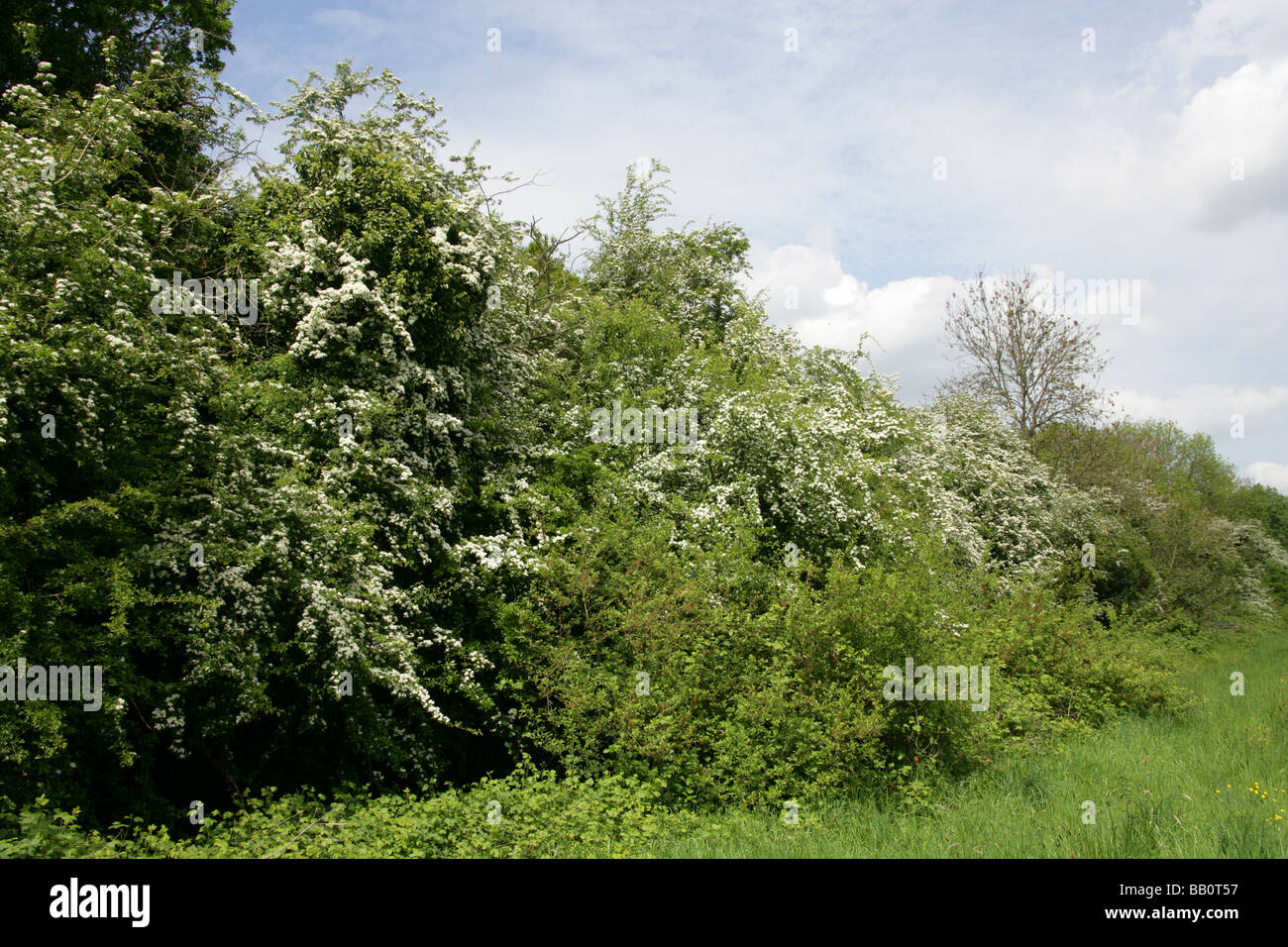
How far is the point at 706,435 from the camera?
1419 centimetres

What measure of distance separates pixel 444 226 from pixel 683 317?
9922mm

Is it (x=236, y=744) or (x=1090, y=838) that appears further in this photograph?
(x=236, y=744)

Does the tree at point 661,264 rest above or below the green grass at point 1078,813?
above

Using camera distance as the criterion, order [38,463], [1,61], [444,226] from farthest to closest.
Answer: [1,61] → [444,226] → [38,463]

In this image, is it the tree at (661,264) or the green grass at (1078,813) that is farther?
the tree at (661,264)

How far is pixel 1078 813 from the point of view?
21.0 feet

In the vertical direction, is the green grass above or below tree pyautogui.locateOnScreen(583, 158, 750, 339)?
below

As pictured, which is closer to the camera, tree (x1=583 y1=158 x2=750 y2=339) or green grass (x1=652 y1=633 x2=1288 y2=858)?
green grass (x1=652 y1=633 x2=1288 y2=858)

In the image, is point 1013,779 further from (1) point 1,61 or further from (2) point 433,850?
(1) point 1,61

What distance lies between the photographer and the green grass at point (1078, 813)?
5586 mm

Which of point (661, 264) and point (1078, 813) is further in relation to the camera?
point (661, 264)

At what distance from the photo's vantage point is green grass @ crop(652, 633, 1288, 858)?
18.3 ft

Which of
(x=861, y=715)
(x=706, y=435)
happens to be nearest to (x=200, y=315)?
(x=706, y=435)

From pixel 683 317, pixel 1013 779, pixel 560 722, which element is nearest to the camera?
pixel 1013 779
